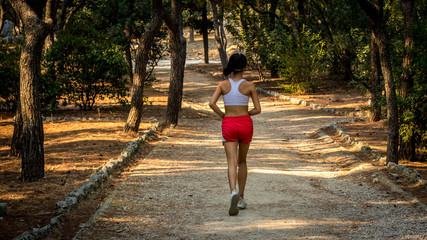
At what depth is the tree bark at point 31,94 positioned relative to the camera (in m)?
7.97

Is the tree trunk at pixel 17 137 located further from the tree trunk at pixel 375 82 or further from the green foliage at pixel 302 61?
the green foliage at pixel 302 61

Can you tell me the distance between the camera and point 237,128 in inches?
241

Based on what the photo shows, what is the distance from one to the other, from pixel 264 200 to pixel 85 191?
8.63ft

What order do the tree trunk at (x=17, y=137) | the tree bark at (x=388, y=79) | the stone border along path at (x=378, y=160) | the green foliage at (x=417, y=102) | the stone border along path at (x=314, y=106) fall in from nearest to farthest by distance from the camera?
the stone border along path at (x=378, y=160), the tree bark at (x=388, y=79), the green foliage at (x=417, y=102), the tree trunk at (x=17, y=137), the stone border along path at (x=314, y=106)

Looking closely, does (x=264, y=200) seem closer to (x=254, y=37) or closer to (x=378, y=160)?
(x=378, y=160)

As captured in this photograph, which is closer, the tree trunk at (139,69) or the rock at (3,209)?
the rock at (3,209)

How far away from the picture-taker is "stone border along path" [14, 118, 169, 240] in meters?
5.16

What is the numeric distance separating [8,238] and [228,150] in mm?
2769

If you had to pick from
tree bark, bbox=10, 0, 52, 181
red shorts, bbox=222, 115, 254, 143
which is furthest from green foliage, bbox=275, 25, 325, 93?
red shorts, bbox=222, 115, 254, 143

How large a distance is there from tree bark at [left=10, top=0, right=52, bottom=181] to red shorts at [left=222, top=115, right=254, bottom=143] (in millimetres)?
3649

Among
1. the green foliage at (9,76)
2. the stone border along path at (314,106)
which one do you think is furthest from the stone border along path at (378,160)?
the green foliage at (9,76)

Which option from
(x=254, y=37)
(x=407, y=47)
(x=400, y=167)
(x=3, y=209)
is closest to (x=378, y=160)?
(x=400, y=167)

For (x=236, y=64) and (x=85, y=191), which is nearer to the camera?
(x=236, y=64)

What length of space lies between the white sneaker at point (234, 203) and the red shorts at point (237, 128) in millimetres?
713
